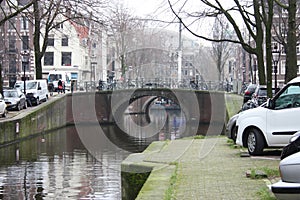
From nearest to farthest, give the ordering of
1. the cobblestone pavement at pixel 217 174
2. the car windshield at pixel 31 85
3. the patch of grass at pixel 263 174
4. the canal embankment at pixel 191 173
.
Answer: the cobblestone pavement at pixel 217 174
the canal embankment at pixel 191 173
the patch of grass at pixel 263 174
the car windshield at pixel 31 85

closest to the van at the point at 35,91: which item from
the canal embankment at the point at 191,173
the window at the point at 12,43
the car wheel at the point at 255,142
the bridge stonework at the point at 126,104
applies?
the bridge stonework at the point at 126,104

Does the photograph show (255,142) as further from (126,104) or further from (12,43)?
(12,43)

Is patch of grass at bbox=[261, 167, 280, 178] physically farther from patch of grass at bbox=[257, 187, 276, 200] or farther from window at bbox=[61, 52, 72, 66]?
window at bbox=[61, 52, 72, 66]

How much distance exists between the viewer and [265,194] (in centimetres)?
1035

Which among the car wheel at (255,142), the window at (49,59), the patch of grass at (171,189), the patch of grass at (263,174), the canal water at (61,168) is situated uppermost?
the window at (49,59)

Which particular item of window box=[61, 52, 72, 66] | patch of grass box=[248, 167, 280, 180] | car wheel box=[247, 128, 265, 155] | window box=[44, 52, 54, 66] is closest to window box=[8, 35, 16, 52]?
window box=[44, 52, 54, 66]

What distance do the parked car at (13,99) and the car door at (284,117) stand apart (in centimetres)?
3021

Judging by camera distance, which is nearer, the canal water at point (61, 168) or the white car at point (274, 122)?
the white car at point (274, 122)

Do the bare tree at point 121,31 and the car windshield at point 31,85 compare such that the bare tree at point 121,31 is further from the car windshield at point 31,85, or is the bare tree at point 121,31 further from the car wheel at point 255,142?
the car wheel at point 255,142

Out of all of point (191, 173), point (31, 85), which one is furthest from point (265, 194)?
point (31, 85)

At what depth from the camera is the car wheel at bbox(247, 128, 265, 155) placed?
1640cm

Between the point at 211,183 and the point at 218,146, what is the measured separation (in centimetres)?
883

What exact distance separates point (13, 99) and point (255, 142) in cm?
3051

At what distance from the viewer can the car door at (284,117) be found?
50.6ft
